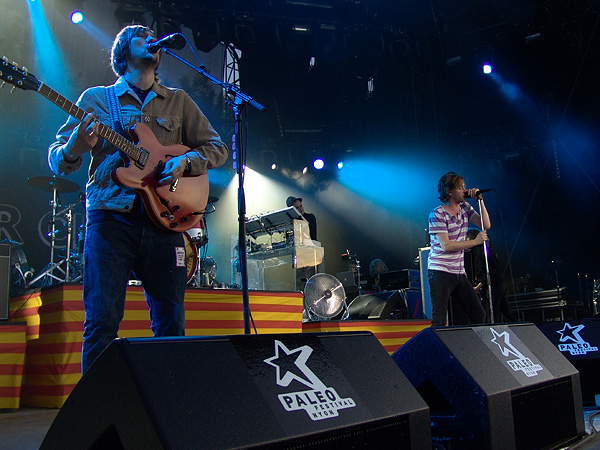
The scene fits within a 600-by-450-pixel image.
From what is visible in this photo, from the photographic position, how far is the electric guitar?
2459 mm

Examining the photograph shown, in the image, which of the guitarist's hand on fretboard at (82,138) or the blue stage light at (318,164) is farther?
the blue stage light at (318,164)

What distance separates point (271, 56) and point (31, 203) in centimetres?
610

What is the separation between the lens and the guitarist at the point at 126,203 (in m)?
2.26

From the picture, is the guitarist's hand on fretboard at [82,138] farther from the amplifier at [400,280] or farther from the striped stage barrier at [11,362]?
the amplifier at [400,280]

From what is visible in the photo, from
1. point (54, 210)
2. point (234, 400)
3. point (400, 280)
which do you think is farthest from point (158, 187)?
point (400, 280)

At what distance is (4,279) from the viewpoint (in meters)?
4.85

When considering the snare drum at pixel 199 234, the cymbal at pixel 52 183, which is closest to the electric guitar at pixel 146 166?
the cymbal at pixel 52 183

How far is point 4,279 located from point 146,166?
10.5ft

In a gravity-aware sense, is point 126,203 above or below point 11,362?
above

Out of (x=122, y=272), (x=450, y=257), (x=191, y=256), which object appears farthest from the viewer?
(x=191, y=256)

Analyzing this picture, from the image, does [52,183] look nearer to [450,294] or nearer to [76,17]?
[76,17]

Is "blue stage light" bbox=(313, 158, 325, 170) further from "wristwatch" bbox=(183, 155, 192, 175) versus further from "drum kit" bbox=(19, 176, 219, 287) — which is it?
"wristwatch" bbox=(183, 155, 192, 175)

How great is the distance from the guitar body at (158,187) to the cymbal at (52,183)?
542cm

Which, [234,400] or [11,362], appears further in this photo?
[11,362]
